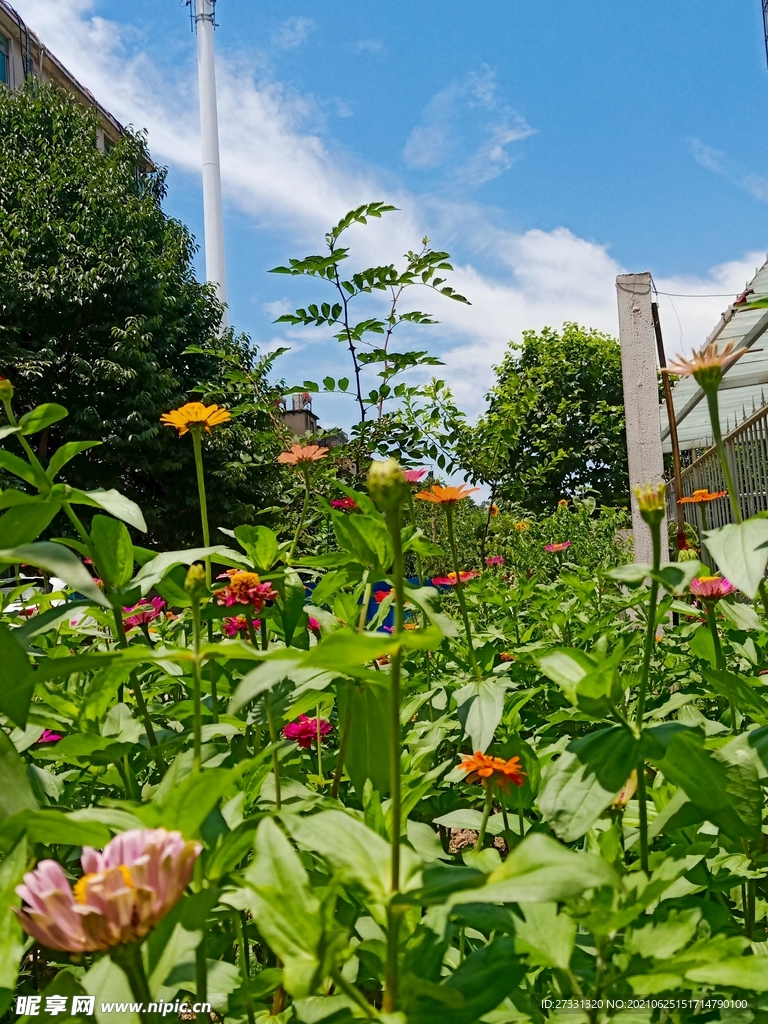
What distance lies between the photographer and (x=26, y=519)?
58 centimetres

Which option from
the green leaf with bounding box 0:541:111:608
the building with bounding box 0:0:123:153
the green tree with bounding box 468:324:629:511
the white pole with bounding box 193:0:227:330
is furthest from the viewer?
the green tree with bounding box 468:324:629:511

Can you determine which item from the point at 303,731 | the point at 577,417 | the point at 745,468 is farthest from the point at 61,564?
the point at 577,417

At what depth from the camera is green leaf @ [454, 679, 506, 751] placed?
69cm

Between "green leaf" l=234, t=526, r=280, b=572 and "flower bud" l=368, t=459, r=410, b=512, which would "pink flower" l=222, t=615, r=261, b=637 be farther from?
"flower bud" l=368, t=459, r=410, b=512

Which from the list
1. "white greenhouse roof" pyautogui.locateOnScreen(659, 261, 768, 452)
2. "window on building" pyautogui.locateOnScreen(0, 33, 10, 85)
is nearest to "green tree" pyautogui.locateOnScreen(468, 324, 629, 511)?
"white greenhouse roof" pyautogui.locateOnScreen(659, 261, 768, 452)

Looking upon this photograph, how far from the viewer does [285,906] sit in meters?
0.37

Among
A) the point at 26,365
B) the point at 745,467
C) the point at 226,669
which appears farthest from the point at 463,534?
the point at 26,365

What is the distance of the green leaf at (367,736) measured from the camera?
679 millimetres

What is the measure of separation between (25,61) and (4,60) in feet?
1.92

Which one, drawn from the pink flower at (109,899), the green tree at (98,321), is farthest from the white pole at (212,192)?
the pink flower at (109,899)

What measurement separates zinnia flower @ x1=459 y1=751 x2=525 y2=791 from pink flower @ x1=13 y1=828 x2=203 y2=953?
397mm

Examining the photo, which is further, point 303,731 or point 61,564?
point 303,731

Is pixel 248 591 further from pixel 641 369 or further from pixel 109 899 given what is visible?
pixel 641 369

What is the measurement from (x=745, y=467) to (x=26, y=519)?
414cm
